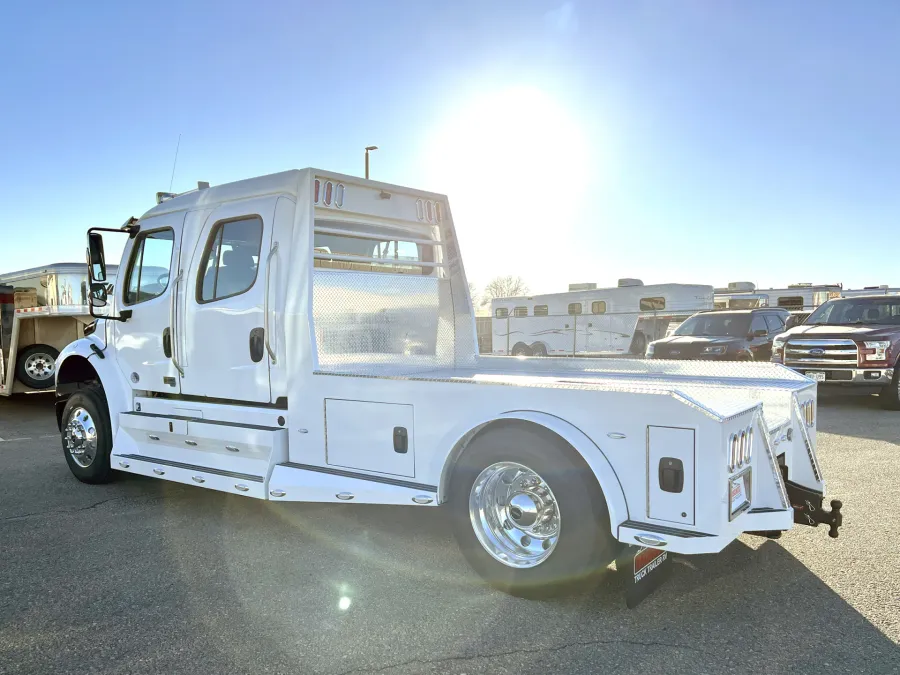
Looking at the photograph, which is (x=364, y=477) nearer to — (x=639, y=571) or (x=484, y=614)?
(x=484, y=614)

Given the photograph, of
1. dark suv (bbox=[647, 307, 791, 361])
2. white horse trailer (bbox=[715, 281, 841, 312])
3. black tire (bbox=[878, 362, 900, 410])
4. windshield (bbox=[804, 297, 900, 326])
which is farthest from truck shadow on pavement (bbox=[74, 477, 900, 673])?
white horse trailer (bbox=[715, 281, 841, 312])

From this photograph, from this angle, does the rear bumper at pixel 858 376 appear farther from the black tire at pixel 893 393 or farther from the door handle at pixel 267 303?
the door handle at pixel 267 303

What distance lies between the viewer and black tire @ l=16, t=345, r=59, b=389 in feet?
39.0

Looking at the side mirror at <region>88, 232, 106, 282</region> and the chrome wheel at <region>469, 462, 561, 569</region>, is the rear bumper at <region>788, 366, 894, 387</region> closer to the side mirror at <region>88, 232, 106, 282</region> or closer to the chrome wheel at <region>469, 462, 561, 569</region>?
the chrome wheel at <region>469, 462, 561, 569</region>

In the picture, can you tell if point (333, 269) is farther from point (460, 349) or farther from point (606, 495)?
point (606, 495)

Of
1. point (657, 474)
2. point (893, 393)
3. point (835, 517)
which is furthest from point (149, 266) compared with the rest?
point (893, 393)

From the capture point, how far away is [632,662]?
2.99 meters

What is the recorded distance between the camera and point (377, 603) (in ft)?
11.9

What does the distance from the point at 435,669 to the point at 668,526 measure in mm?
1200

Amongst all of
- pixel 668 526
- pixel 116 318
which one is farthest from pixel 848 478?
pixel 116 318

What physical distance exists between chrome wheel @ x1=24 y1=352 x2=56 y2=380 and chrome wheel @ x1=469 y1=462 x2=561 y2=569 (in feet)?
35.6

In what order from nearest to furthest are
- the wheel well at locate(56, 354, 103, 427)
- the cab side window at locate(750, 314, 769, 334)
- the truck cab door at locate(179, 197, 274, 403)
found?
the truck cab door at locate(179, 197, 274, 403), the wheel well at locate(56, 354, 103, 427), the cab side window at locate(750, 314, 769, 334)

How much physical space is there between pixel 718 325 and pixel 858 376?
3796mm

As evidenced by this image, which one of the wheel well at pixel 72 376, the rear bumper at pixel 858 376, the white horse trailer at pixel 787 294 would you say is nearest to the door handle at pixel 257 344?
the wheel well at pixel 72 376
